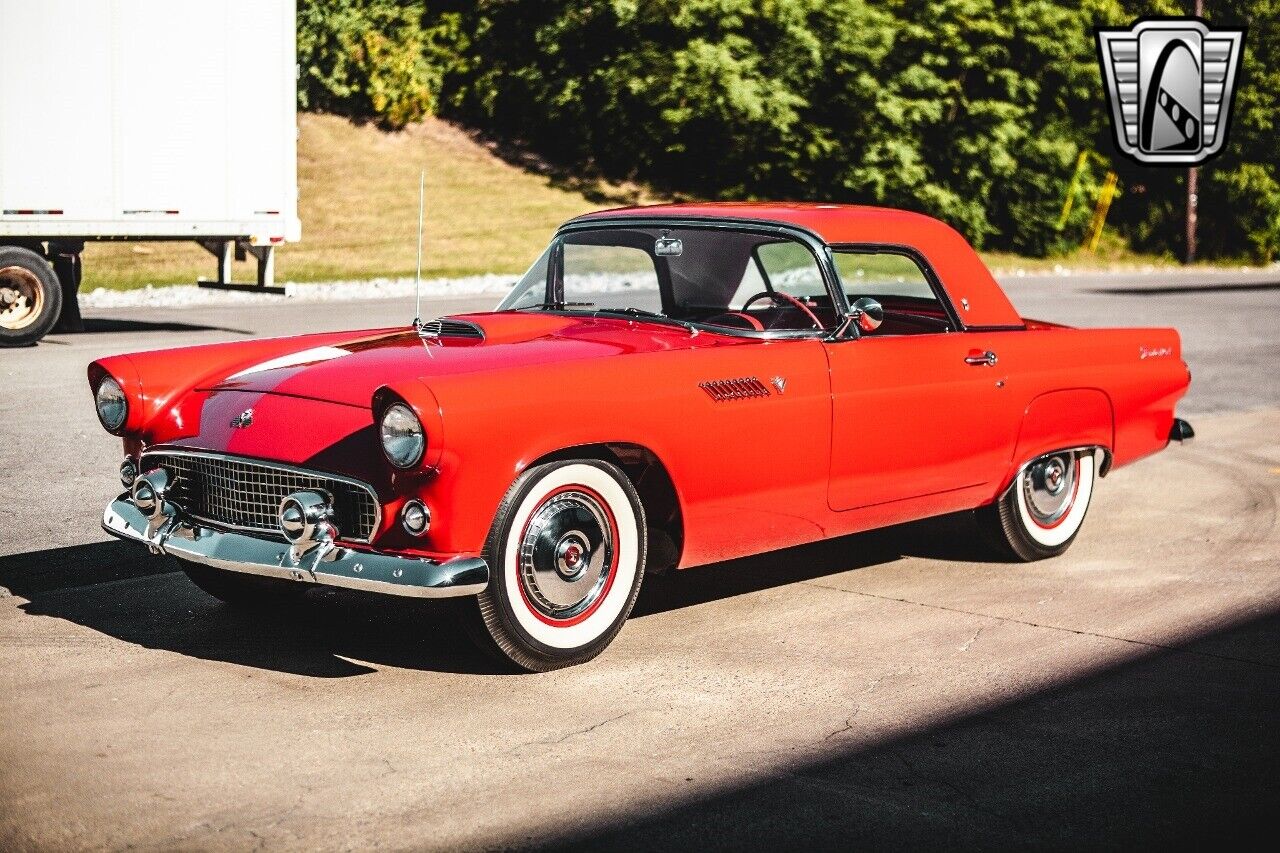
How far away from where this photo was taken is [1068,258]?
121 ft

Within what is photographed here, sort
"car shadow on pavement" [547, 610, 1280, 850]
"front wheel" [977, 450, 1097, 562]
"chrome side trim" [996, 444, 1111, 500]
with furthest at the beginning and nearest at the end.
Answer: "front wheel" [977, 450, 1097, 562] → "chrome side trim" [996, 444, 1111, 500] → "car shadow on pavement" [547, 610, 1280, 850]

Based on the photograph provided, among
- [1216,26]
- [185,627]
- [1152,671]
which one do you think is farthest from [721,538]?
[1216,26]

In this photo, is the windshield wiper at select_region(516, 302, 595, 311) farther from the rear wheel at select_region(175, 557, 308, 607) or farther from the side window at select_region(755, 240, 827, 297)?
the rear wheel at select_region(175, 557, 308, 607)

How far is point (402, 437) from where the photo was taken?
14.7 feet

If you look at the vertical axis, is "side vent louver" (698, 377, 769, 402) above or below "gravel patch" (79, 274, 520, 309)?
above

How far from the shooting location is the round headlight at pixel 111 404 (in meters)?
5.27

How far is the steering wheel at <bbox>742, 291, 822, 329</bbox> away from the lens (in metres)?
5.71

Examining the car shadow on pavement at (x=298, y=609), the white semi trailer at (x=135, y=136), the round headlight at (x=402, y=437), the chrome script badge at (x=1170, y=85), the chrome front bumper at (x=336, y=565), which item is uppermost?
the chrome script badge at (x=1170, y=85)

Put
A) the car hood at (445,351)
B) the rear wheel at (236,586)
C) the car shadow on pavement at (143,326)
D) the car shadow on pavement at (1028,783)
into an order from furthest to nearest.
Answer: the car shadow on pavement at (143,326)
the rear wheel at (236,586)
the car hood at (445,351)
the car shadow on pavement at (1028,783)

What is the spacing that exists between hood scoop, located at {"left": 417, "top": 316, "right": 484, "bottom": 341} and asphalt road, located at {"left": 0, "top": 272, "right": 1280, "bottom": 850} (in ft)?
3.22

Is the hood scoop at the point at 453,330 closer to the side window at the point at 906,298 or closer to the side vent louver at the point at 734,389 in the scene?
the side vent louver at the point at 734,389

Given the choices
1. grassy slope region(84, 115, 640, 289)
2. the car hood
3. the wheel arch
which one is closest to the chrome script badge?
grassy slope region(84, 115, 640, 289)

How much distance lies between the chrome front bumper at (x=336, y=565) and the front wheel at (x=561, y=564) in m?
0.19

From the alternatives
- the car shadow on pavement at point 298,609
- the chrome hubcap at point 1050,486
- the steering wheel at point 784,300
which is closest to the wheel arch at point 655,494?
the car shadow on pavement at point 298,609
